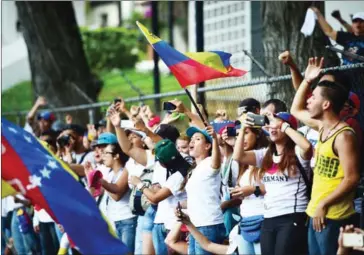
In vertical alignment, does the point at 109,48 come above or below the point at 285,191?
below

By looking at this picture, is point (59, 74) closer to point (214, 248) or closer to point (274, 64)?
point (274, 64)

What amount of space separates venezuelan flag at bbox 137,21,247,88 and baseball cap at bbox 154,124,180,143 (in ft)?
3.34

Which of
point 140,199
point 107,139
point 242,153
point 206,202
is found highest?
point 242,153

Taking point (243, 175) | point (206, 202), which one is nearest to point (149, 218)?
point (206, 202)

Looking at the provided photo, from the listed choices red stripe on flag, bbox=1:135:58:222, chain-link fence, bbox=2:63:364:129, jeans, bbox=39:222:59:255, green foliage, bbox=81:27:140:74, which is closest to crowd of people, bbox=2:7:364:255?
chain-link fence, bbox=2:63:364:129

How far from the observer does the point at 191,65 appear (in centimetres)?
1112

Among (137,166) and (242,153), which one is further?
(137,166)

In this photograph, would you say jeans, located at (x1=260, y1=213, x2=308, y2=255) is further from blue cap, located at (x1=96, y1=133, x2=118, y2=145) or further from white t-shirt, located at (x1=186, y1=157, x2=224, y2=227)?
blue cap, located at (x1=96, y1=133, x2=118, y2=145)

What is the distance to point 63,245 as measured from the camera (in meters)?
13.3

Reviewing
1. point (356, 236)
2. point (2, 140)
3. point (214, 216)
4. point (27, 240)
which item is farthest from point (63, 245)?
point (356, 236)

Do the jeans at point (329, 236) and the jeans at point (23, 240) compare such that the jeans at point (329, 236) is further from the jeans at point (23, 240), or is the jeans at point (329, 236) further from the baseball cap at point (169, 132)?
the jeans at point (23, 240)

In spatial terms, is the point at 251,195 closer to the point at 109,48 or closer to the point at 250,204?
the point at 250,204

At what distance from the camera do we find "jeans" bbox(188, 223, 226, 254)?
1054cm

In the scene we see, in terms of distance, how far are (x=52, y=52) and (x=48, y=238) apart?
24.6 feet
